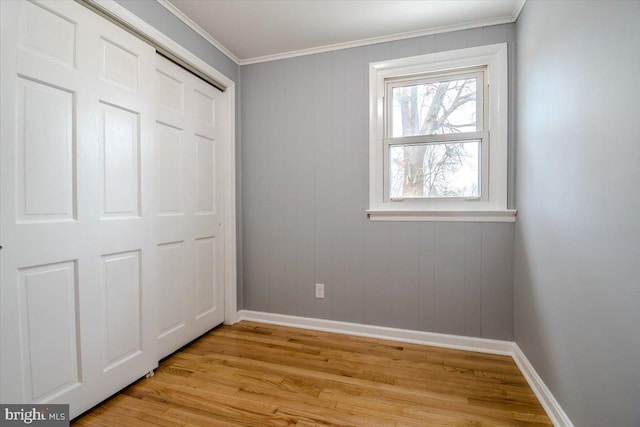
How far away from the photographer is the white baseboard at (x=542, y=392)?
4.37 ft

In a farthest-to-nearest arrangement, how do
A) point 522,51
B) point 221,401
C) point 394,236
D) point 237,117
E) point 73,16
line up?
point 237,117 < point 394,236 < point 522,51 < point 221,401 < point 73,16

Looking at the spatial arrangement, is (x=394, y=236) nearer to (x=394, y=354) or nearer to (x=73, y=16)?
(x=394, y=354)

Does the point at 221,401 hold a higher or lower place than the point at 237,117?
lower

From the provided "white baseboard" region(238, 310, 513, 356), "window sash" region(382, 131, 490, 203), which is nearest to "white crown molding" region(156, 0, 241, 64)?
"window sash" region(382, 131, 490, 203)

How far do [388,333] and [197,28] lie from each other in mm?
2841

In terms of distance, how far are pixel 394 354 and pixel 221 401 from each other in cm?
121

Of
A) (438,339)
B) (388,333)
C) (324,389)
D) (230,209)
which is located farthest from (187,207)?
(438,339)

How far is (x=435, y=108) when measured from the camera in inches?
→ 87.9

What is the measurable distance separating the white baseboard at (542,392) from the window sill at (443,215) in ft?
3.03

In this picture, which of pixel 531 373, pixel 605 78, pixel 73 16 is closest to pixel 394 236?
pixel 531 373

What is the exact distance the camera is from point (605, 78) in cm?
104

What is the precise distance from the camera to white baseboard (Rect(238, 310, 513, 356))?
2.09m

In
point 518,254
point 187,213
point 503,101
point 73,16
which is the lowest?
point 518,254

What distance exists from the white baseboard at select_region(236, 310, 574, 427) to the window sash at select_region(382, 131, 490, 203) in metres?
1.07
